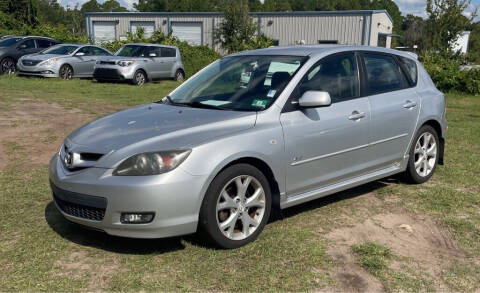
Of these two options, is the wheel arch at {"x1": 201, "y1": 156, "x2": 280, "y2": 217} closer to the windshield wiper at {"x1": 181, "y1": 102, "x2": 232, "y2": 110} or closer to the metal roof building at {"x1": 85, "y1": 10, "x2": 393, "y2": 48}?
the windshield wiper at {"x1": 181, "y1": 102, "x2": 232, "y2": 110}

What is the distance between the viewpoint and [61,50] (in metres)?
19.0

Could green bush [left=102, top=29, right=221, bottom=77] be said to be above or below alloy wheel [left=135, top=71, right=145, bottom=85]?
above

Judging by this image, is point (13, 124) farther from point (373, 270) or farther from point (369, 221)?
point (373, 270)

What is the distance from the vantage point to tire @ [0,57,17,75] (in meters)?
19.2

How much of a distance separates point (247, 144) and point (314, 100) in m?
0.78

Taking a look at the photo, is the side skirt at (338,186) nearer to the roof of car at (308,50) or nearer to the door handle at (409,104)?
the door handle at (409,104)

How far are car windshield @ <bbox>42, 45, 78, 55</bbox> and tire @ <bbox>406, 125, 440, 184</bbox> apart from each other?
15.9 m

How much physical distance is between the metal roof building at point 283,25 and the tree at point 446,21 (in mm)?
9372

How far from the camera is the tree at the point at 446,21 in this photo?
24.6 metres

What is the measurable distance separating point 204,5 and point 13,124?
96350 millimetres

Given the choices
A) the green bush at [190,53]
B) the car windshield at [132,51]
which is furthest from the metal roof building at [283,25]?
the car windshield at [132,51]

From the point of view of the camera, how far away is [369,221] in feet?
16.1

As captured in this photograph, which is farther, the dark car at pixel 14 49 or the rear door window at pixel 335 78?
the dark car at pixel 14 49

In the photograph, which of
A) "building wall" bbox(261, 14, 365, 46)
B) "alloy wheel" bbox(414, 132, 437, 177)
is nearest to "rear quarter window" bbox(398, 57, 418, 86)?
"alloy wheel" bbox(414, 132, 437, 177)
